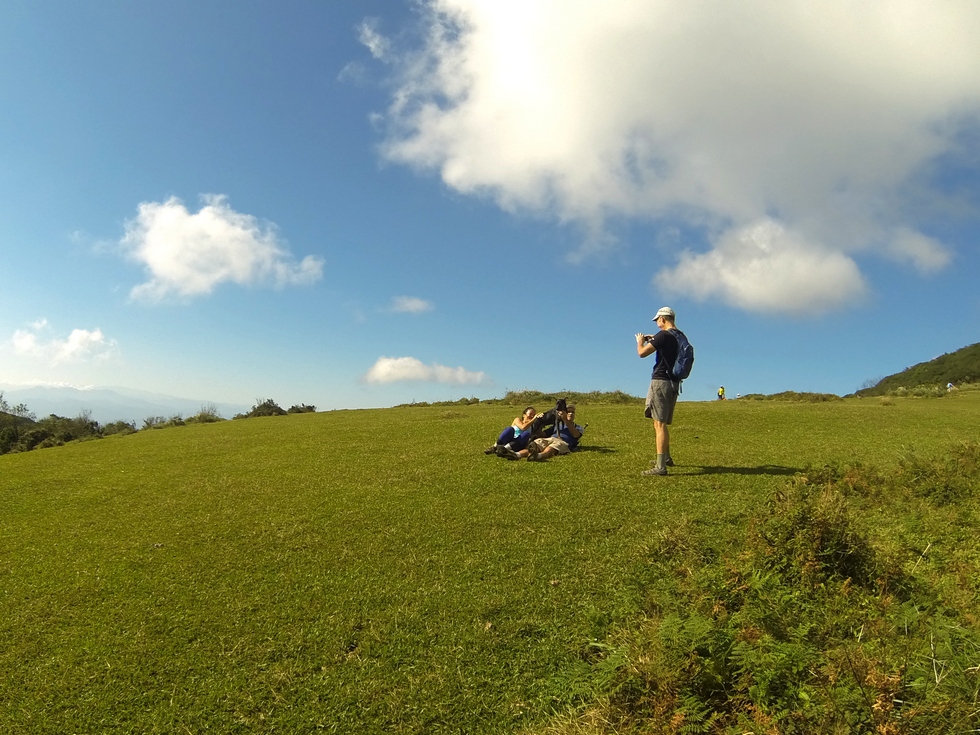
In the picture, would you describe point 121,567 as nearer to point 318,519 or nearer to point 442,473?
point 318,519

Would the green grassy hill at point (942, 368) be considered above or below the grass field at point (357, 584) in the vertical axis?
above

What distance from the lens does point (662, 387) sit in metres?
10.9

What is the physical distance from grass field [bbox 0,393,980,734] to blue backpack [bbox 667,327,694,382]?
1987 mm

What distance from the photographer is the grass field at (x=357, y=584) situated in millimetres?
4801

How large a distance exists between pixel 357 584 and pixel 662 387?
6.88 m

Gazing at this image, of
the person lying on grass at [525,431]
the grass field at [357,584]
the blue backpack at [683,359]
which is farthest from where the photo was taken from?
the person lying on grass at [525,431]

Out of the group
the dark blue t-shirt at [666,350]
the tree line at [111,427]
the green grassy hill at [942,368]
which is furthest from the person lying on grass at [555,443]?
the green grassy hill at [942,368]

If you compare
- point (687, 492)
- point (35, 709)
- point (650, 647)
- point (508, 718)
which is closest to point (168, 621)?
point (35, 709)

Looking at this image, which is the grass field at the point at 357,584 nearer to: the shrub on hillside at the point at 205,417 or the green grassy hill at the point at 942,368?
the shrub on hillside at the point at 205,417

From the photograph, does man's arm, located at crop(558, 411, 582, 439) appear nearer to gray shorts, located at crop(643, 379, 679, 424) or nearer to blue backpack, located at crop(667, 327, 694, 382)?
gray shorts, located at crop(643, 379, 679, 424)

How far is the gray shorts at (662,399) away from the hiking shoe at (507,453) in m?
3.37

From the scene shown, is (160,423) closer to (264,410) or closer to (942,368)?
(264,410)

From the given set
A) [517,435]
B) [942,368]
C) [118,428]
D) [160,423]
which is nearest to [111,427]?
[118,428]

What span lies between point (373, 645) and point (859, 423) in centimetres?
1765
